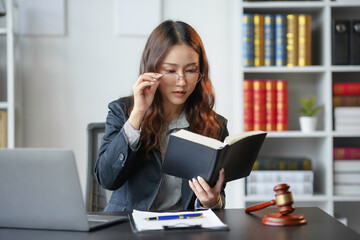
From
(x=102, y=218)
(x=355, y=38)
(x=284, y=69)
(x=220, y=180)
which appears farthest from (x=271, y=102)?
(x=102, y=218)

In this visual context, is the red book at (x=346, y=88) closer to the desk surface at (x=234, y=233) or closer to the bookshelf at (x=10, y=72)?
the desk surface at (x=234, y=233)

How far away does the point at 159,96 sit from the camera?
182cm

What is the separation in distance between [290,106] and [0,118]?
63.8 inches

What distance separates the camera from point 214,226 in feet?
3.85

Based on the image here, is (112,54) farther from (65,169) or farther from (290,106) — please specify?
(65,169)

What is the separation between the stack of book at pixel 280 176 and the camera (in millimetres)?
2676

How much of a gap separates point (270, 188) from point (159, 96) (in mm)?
1122

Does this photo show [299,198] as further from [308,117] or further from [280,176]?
[308,117]

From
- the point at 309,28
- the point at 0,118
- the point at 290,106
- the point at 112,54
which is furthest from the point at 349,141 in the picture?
the point at 0,118

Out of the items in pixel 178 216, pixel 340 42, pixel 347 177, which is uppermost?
pixel 340 42

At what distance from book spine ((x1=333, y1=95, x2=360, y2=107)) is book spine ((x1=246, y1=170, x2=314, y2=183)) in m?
0.41

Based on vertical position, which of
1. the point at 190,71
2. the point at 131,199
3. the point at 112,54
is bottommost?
the point at 131,199

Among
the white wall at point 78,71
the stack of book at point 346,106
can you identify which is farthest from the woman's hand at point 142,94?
the stack of book at point 346,106

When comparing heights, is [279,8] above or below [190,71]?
above
